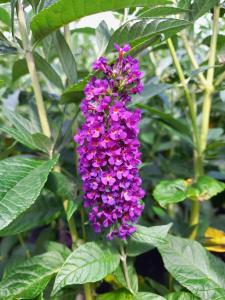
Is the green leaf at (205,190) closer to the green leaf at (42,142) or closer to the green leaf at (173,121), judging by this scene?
the green leaf at (173,121)

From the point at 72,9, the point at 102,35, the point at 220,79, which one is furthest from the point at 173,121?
the point at 72,9

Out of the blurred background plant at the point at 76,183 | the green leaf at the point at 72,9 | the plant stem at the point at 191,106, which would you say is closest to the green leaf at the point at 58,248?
the blurred background plant at the point at 76,183

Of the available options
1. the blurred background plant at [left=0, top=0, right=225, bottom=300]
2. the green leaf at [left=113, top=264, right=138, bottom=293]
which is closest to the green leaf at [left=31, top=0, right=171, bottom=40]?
the blurred background plant at [left=0, top=0, right=225, bottom=300]

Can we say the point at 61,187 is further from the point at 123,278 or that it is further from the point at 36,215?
the point at 123,278

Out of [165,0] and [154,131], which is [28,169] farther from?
[154,131]

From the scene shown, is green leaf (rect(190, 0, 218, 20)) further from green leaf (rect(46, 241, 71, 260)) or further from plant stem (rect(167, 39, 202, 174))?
green leaf (rect(46, 241, 71, 260))
